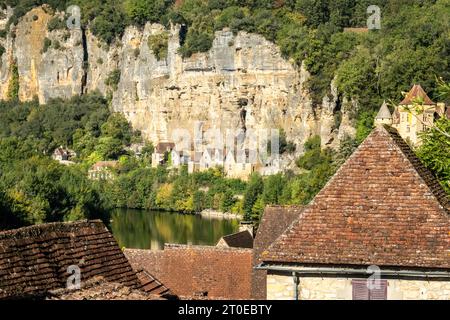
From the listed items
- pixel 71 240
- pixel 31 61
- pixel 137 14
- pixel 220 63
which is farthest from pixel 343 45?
pixel 71 240

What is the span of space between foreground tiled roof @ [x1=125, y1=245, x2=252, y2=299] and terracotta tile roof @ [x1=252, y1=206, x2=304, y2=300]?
2.29ft

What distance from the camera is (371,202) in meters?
8.62

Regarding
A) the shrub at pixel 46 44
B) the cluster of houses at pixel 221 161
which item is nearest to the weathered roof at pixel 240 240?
the cluster of houses at pixel 221 161

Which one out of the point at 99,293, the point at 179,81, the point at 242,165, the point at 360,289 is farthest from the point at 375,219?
the point at 179,81

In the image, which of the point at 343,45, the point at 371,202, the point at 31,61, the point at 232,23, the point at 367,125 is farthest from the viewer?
the point at 31,61

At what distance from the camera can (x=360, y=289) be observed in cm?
851

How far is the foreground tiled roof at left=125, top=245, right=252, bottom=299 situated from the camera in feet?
54.5

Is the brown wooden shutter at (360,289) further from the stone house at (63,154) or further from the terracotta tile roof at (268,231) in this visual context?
the stone house at (63,154)

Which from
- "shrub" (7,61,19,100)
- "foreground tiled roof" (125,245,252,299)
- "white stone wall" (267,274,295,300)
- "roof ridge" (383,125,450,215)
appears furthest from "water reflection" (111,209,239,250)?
"shrub" (7,61,19,100)

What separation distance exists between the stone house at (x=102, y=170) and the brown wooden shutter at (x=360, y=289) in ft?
249

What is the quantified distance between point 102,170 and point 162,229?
96.1 ft

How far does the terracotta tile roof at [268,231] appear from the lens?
15.6 meters

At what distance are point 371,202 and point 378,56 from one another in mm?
60259
